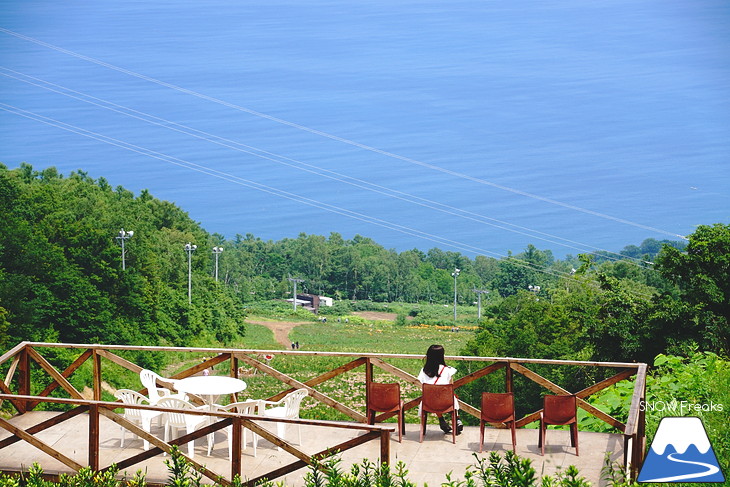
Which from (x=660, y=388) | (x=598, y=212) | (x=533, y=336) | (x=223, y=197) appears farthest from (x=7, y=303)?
(x=598, y=212)

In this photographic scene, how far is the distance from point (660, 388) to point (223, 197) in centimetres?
18831

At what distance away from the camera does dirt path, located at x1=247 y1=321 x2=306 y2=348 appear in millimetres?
71000

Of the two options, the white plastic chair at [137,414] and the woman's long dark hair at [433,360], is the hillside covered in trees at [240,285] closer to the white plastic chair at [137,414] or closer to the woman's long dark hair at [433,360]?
the woman's long dark hair at [433,360]

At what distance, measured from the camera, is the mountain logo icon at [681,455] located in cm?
380

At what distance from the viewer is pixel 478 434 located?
8375mm

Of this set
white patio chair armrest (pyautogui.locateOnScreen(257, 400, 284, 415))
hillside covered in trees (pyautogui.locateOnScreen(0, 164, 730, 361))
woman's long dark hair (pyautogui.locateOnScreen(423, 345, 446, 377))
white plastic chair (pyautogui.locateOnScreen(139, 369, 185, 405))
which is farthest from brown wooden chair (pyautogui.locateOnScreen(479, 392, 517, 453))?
hillside covered in trees (pyautogui.locateOnScreen(0, 164, 730, 361))

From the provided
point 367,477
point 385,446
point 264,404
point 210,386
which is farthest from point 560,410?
point 210,386

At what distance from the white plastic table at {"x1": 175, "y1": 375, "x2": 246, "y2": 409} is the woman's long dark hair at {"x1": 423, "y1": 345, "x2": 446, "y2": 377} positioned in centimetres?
169

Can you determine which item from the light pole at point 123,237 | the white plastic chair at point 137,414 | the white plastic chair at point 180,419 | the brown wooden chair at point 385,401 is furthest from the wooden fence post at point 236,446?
the light pole at point 123,237

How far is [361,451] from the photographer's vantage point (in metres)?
7.76

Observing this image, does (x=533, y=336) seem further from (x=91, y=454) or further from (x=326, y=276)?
(x=326, y=276)

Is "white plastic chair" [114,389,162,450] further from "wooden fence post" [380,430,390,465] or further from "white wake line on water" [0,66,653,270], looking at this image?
"white wake line on water" [0,66,653,270]

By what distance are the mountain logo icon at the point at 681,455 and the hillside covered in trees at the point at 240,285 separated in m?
16.8

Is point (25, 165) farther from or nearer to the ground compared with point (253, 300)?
farther from the ground
